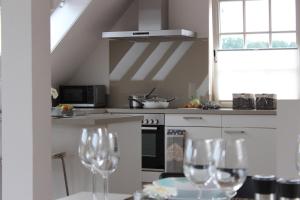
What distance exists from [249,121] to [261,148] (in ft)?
1.02

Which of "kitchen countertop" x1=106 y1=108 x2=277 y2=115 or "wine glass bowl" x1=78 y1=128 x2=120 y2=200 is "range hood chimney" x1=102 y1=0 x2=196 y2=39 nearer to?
"kitchen countertop" x1=106 y1=108 x2=277 y2=115

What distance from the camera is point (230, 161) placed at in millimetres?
1326

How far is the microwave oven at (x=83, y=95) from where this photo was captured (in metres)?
6.53

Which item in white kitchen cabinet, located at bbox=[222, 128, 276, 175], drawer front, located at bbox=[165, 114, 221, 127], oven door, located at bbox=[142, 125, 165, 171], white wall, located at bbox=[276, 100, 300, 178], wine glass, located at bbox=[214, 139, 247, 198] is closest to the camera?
wine glass, located at bbox=[214, 139, 247, 198]

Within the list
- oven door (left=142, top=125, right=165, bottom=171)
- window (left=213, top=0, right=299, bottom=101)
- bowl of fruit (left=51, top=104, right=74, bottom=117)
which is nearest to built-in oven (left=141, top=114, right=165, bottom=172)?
oven door (left=142, top=125, right=165, bottom=171)

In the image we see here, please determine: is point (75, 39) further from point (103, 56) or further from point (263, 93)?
point (263, 93)

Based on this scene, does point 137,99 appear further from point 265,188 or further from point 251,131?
point 265,188

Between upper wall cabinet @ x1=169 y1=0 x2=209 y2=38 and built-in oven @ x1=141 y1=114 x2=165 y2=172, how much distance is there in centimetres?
119

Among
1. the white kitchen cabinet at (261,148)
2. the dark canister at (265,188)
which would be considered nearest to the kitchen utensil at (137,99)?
the white kitchen cabinet at (261,148)

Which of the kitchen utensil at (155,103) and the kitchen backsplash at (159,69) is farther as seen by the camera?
the kitchen backsplash at (159,69)

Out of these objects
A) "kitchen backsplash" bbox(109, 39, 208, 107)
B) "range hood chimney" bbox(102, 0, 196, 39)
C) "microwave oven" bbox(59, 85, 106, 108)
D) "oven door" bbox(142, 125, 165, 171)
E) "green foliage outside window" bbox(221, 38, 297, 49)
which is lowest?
"oven door" bbox(142, 125, 165, 171)

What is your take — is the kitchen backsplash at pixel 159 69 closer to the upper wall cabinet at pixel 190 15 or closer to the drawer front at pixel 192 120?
the upper wall cabinet at pixel 190 15

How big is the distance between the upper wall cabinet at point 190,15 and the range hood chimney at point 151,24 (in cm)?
10

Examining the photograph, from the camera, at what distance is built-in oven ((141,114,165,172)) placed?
6.04m
